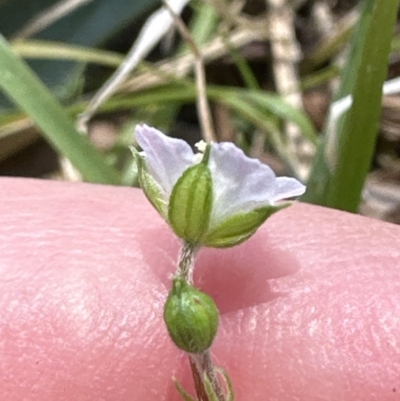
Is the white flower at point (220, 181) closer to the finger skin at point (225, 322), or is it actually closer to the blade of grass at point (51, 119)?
the finger skin at point (225, 322)

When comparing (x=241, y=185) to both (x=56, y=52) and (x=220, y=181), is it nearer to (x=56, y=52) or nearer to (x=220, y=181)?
(x=220, y=181)

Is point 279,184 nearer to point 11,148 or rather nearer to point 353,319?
point 353,319

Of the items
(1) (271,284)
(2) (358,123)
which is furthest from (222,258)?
(2) (358,123)

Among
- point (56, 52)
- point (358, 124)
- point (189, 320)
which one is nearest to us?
point (189, 320)

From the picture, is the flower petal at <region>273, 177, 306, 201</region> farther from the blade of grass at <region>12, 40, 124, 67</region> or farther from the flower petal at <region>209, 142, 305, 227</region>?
the blade of grass at <region>12, 40, 124, 67</region>

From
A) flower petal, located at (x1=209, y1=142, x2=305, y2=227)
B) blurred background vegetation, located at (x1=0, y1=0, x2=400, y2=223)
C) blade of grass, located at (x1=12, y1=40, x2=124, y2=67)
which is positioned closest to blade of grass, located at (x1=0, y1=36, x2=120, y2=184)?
blurred background vegetation, located at (x1=0, y1=0, x2=400, y2=223)

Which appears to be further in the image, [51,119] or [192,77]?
[192,77]

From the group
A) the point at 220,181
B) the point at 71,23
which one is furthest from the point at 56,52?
the point at 220,181

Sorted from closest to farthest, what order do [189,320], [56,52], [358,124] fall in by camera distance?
[189,320]
[358,124]
[56,52]

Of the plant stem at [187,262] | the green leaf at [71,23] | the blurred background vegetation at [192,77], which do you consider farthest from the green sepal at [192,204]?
the green leaf at [71,23]
